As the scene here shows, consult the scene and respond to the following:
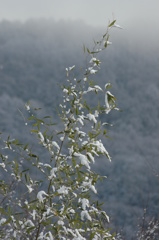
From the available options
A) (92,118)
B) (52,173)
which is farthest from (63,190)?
(92,118)

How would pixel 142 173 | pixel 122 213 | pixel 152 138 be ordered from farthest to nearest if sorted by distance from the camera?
pixel 152 138 → pixel 142 173 → pixel 122 213

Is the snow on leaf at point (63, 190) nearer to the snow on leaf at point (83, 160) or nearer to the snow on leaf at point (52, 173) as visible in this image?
the snow on leaf at point (52, 173)

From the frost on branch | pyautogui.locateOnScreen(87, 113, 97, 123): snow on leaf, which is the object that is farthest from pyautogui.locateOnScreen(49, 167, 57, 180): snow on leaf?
pyautogui.locateOnScreen(87, 113, 97, 123): snow on leaf

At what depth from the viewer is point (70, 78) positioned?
144 inches

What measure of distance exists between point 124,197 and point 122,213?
2.94m

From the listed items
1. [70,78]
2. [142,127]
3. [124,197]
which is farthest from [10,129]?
[70,78]

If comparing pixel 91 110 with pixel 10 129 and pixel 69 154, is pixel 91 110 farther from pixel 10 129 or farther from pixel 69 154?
pixel 10 129

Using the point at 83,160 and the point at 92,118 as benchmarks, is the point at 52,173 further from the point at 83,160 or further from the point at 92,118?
the point at 92,118

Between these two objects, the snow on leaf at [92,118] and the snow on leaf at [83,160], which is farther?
the snow on leaf at [92,118]

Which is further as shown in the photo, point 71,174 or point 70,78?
point 70,78

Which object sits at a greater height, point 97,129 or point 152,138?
point 97,129

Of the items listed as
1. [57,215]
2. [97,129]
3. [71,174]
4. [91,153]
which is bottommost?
[57,215]

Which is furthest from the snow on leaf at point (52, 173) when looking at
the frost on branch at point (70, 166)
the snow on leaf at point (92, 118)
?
the snow on leaf at point (92, 118)

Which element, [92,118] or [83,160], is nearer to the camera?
[83,160]
